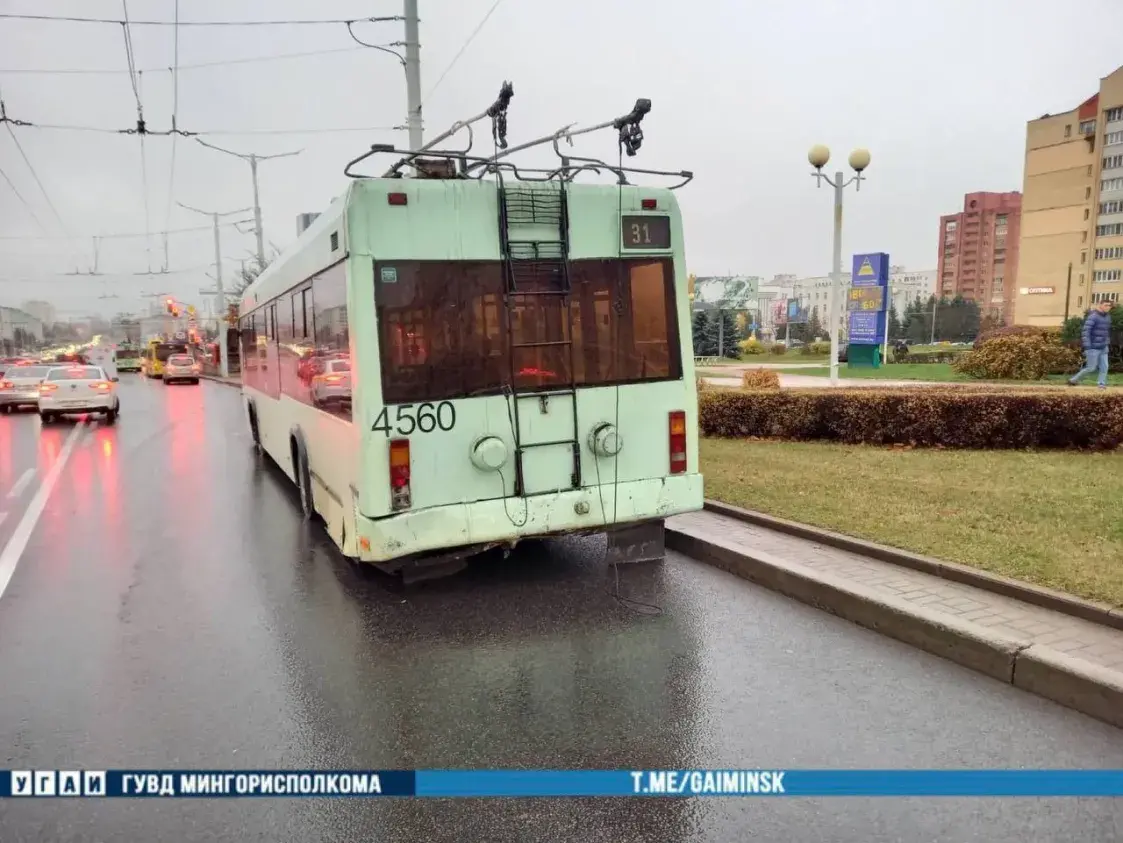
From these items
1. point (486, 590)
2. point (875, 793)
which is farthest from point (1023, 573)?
point (486, 590)

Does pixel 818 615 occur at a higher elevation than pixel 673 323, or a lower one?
lower

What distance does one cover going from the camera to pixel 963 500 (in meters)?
7.62

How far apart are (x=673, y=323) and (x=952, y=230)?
173 metres

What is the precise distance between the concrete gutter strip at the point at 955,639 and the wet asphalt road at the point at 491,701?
0.10 m

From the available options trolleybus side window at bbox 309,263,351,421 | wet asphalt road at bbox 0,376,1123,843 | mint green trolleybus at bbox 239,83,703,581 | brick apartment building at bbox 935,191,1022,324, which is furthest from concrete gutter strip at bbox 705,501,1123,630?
brick apartment building at bbox 935,191,1022,324

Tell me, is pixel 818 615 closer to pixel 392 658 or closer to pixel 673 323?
pixel 673 323

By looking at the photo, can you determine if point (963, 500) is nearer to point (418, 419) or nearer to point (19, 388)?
point (418, 419)

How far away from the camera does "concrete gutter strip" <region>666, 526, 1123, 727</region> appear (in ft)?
13.1

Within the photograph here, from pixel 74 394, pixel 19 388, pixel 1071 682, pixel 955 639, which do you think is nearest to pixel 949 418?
pixel 955 639

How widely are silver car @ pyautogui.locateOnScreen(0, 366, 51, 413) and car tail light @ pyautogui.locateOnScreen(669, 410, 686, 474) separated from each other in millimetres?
25657

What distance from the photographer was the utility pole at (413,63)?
14.0 meters

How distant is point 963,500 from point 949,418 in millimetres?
3298

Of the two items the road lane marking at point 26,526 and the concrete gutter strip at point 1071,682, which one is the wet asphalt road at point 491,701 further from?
the road lane marking at point 26,526

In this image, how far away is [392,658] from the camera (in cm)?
498
